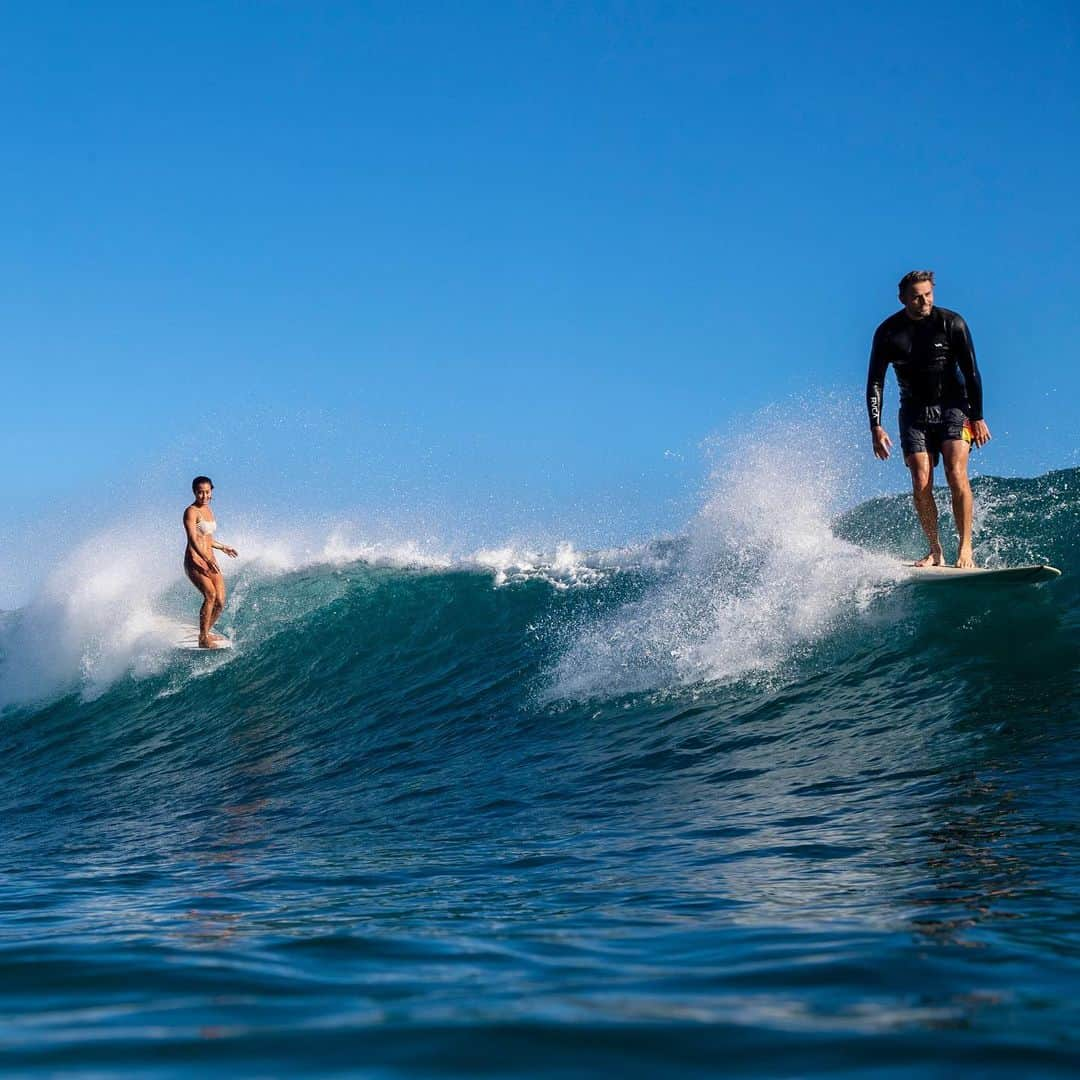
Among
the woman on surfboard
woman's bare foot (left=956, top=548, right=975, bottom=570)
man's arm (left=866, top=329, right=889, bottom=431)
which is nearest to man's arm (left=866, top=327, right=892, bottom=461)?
man's arm (left=866, top=329, right=889, bottom=431)

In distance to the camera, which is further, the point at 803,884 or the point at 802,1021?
the point at 803,884

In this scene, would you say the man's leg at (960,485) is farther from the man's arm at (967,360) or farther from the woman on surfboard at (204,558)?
the woman on surfboard at (204,558)

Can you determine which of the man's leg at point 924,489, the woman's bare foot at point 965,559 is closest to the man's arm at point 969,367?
the man's leg at point 924,489

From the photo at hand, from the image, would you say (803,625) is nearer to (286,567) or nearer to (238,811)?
(238,811)

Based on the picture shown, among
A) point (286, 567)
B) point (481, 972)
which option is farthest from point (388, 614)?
point (481, 972)

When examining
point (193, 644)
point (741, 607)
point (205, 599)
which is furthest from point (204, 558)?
point (741, 607)

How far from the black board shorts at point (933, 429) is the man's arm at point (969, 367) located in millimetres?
66

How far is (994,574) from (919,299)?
1871mm

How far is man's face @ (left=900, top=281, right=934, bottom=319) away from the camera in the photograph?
24.5 feet

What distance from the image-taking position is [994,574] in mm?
7559

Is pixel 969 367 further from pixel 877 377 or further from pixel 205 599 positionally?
pixel 205 599

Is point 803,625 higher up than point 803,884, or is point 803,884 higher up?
point 803,625

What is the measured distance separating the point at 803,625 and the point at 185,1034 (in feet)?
20.4

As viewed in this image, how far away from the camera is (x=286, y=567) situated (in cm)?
1479
